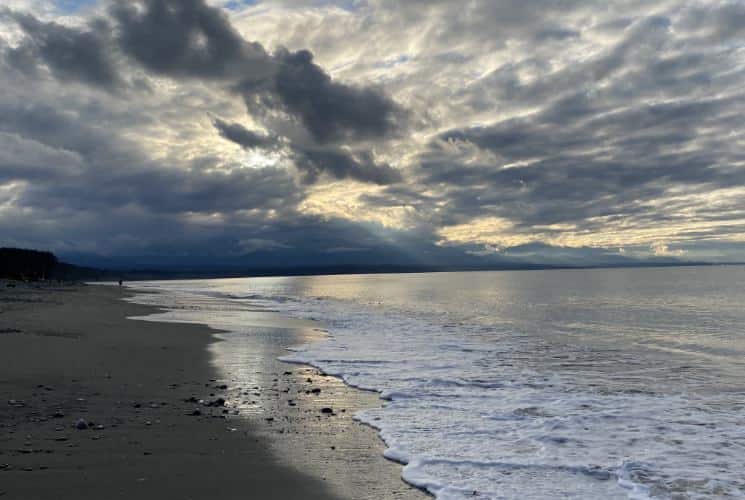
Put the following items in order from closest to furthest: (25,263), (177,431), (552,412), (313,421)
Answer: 1. (177,431)
2. (313,421)
3. (552,412)
4. (25,263)

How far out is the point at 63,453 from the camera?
301 inches

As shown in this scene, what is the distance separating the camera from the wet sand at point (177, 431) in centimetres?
693

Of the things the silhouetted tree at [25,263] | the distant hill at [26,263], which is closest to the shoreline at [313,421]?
the distant hill at [26,263]

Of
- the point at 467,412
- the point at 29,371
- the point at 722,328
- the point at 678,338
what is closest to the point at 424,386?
the point at 467,412

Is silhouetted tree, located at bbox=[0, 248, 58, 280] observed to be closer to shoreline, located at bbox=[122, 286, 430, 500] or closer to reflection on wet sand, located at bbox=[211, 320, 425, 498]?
shoreline, located at bbox=[122, 286, 430, 500]

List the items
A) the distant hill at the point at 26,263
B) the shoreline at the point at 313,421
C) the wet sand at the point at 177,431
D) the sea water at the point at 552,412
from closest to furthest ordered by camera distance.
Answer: the wet sand at the point at 177,431, the shoreline at the point at 313,421, the sea water at the point at 552,412, the distant hill at the point at 26,263

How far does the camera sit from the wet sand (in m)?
6.93

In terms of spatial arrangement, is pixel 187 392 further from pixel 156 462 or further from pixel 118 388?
pixel 156 462

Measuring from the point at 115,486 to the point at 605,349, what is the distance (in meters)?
24.1

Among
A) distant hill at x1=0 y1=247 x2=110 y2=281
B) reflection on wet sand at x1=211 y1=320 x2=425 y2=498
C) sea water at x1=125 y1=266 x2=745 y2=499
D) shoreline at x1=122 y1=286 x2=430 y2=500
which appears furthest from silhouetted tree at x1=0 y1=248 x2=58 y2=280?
reflection on wet sand at x1=211 y1=320 x2=425 y2=498

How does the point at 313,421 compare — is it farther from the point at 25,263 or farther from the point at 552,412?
the point at 25,263

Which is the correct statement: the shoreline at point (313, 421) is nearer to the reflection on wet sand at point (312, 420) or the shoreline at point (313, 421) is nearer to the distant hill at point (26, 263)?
the reflection on wet sand at point (312, 420)

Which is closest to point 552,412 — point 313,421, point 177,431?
point 313,421

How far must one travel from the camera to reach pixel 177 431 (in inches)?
364
